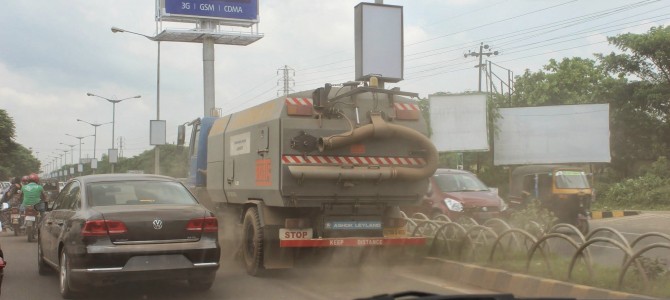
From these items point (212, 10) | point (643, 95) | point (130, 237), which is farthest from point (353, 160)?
point (212, 10)

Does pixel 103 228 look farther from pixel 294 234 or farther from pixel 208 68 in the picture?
pixel 208 68

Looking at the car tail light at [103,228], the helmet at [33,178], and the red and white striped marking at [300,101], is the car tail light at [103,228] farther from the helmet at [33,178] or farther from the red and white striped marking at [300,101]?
the helmet at [33,178]

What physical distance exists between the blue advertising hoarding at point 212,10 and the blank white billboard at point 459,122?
675 inches

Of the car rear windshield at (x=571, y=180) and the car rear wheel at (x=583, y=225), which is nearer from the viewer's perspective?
the car rear wheel at (x=583, y=225)

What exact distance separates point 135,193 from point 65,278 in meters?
1.21

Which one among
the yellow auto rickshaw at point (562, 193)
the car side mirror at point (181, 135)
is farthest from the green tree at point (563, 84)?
the car side mirror at point (181, 135)

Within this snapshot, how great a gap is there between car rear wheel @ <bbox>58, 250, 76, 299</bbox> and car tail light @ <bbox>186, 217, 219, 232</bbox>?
1365mm

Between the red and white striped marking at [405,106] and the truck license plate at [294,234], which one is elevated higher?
the red and white striped marking at [405,106]

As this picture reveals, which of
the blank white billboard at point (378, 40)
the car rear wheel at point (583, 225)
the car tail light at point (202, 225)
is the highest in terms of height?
the blank white billboard at point (378, 40)

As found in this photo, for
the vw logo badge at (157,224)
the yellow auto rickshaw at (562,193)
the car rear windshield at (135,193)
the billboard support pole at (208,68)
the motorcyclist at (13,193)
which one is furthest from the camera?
the billboard support pole at (208,68)

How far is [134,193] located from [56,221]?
A: 1218 mm

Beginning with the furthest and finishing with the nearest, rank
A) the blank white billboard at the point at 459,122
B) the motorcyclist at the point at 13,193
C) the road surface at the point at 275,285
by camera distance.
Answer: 1. the blank white billboard at the point at 459,122
2. the motorcyclist at the point at 13,193
3. the road surface at the point at 275,285

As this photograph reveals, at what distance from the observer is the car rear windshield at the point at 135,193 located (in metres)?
7.50

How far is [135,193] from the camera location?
7.71m
